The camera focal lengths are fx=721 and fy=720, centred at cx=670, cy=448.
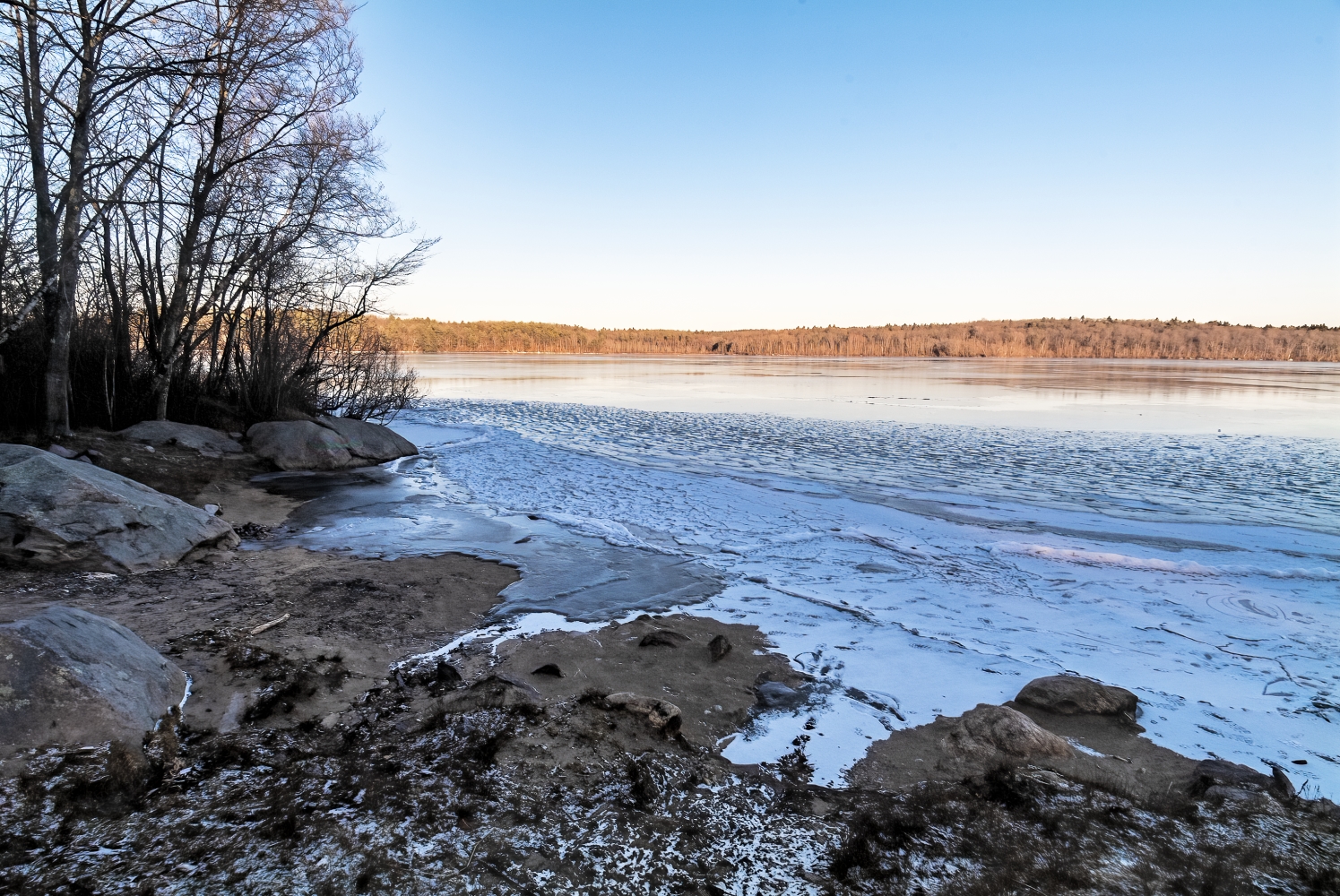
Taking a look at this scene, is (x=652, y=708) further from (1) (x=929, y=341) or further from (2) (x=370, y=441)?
(1) (x=929, y=341)

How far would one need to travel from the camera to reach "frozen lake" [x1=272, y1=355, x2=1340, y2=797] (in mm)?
4180

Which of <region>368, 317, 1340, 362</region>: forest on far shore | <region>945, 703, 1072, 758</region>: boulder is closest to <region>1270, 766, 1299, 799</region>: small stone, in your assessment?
<region>945, 703, 1072, 758</region>: boulder

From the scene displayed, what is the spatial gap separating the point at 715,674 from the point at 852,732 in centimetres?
91

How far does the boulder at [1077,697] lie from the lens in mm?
3812

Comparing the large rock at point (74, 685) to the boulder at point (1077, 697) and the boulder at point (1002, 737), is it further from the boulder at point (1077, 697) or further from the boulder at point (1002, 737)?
the boulder at point (1077, 697)

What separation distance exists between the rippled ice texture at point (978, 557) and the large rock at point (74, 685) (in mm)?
2574

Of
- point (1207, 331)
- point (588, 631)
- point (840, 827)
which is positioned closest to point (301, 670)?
point (588, 631)

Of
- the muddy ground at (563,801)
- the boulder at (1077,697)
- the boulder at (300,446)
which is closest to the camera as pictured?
the muddy ground at (563,801)

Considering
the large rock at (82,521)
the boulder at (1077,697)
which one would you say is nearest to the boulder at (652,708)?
the boulder at (1077,697)

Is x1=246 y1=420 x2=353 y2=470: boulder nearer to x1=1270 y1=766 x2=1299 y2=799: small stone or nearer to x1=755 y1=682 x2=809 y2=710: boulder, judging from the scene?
x1=755 y1=682 x2=809 y2=710: boulder

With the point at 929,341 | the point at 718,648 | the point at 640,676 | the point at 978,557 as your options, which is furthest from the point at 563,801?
the point at 929,341

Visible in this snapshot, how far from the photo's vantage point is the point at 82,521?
217 inches

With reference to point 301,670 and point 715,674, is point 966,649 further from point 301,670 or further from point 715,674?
point 301,670

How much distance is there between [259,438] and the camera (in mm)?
12062
